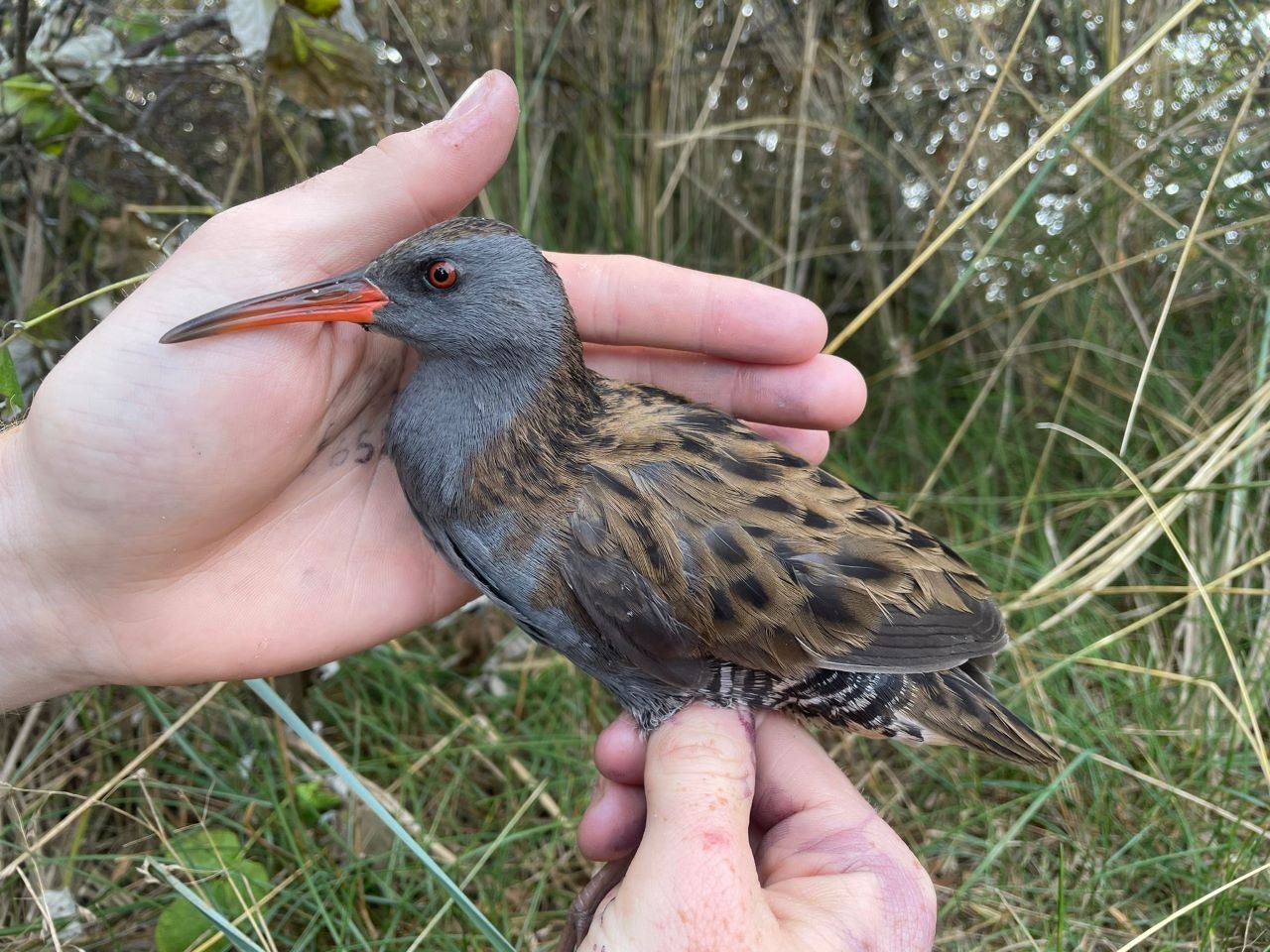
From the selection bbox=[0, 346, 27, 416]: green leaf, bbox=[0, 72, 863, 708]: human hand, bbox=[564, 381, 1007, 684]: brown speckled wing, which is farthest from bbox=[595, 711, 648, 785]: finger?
bbox=[0, 346, 27, 416]: green leaf

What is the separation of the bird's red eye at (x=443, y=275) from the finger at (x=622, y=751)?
1.08m

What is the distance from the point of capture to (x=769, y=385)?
277 centimetres

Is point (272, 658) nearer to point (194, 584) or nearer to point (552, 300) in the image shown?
point (194, 584)

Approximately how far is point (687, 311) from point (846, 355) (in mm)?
1746

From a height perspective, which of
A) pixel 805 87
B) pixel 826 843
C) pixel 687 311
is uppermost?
pixel 805 87

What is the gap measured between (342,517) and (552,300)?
0.81 meters

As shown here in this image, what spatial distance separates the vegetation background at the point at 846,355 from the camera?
2.55m

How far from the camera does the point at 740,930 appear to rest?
174cm

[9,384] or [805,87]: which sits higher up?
[805,87]

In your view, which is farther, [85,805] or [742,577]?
[85,805]

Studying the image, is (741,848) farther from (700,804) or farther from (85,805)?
(85,805)

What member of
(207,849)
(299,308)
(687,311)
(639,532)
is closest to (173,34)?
(299,308)

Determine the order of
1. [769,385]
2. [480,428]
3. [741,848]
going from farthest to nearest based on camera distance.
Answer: [769,385]
[480,428]
[741,848]

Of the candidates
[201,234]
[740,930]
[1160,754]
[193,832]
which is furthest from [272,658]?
[1160,754]
